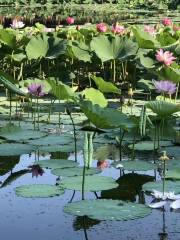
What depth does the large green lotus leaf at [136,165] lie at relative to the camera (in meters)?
2.85

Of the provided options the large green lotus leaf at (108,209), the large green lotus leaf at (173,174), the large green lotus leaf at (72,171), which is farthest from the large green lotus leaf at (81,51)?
the large green lotus leaf at (108,209)

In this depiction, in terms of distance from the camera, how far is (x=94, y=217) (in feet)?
7.02

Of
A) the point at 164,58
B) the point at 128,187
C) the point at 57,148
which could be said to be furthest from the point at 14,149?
the point at 164,58

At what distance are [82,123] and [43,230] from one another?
1989mm

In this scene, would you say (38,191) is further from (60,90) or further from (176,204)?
(60,90)

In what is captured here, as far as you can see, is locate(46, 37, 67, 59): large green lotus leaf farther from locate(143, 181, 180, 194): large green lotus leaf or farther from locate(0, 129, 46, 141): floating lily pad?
locate(143, 181, 180, 194): large green lotus leaf

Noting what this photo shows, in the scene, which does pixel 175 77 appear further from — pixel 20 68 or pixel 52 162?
pixel 20 68

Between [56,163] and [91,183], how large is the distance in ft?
1.32

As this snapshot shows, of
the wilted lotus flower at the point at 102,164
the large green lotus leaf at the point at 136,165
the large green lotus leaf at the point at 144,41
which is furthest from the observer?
the large green lotus leaf at the point at 144,41

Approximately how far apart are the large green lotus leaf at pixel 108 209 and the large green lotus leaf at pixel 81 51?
123 inches

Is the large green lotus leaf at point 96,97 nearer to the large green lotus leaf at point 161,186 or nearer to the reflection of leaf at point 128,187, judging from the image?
the reflection of leaf at point 128,187

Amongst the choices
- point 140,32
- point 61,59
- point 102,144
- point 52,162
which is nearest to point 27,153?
point 52,162

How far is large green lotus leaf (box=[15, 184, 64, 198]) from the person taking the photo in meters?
2.46

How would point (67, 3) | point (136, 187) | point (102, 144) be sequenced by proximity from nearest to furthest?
point (136, 187) < point (102, 144) < point (67, 3)
